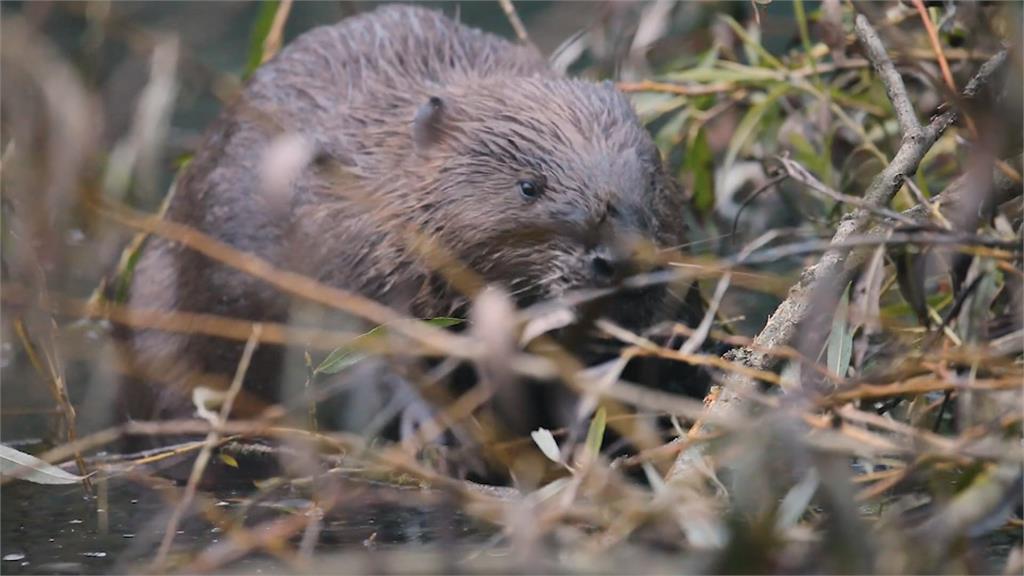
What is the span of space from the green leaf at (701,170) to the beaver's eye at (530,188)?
891 millimetres

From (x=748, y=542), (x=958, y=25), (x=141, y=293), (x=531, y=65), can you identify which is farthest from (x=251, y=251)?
(x=748, y=542)

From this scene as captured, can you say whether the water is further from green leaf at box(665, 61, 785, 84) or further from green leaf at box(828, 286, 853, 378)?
green leaf at box(665, 61, 785, 84)

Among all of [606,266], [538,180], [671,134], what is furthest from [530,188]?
[671,134]

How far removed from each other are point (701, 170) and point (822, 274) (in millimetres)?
1678

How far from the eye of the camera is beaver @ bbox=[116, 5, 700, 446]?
2.93 m

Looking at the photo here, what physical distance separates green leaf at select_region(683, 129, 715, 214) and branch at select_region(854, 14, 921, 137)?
111 cm

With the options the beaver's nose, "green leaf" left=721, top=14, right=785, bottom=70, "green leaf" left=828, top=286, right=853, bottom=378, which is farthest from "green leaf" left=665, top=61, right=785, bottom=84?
"green leaf" left=828, top=286, right=853, bottom=378

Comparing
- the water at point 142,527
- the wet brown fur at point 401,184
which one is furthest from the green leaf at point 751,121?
the water at point 142,527

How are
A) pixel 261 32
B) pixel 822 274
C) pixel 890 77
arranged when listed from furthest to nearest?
pixel 261 32, pixel 890 77, pixel 822 274

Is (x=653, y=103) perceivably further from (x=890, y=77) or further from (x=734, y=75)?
(x=890, y=77)

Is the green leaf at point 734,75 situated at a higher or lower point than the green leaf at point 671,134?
higher

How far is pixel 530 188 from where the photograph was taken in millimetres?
3033

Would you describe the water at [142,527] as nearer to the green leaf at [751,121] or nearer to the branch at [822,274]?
the branch at [822,274]

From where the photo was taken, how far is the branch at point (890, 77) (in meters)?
2.39
